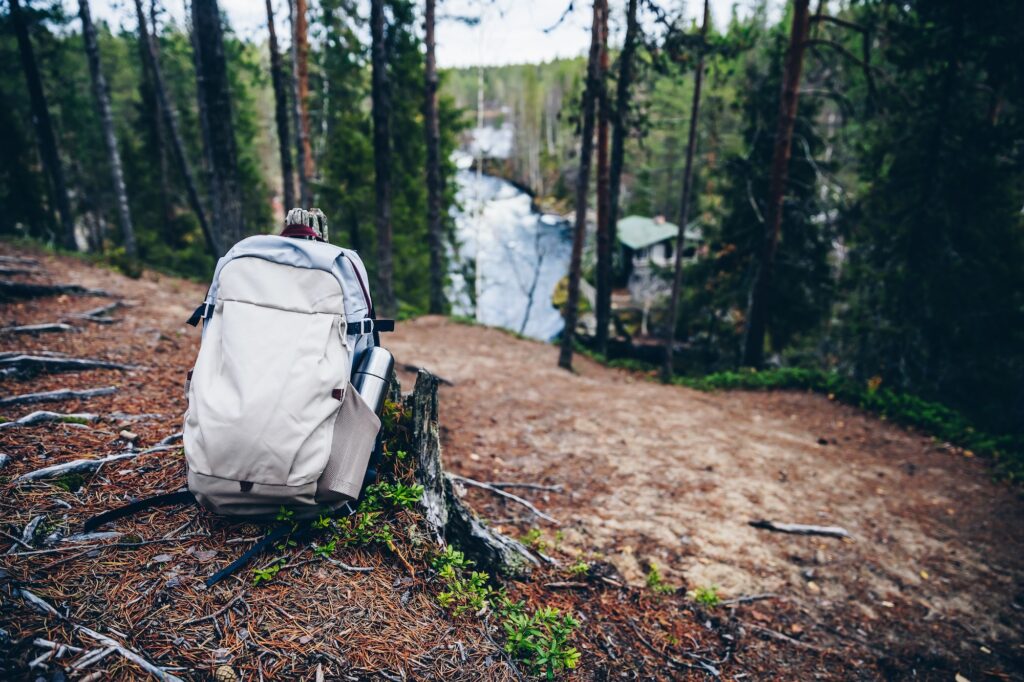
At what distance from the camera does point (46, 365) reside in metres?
4.67

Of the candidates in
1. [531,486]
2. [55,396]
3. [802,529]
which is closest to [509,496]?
[531,486]

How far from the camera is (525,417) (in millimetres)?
8375

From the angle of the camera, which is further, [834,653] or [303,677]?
[834,653]

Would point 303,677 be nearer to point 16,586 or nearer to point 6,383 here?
point 16,586

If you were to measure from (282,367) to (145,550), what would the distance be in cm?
120

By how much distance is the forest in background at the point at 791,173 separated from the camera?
11.2 m

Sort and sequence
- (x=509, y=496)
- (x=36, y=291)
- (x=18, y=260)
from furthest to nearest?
(x=18, y=260) → (x=36, y=291) → (x=509, y=496)

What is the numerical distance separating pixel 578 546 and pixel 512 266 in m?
30.7

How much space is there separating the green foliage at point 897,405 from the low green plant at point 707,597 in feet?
22.7

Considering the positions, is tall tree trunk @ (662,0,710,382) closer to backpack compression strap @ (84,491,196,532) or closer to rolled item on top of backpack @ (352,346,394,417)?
rolled item on top of backpack @ (352,346,394,417)

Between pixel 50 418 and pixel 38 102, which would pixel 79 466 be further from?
pixel 38 102

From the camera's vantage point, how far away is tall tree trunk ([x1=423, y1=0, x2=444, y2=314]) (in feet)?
44.9

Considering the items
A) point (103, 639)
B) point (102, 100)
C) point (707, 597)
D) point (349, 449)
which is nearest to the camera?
point (103, 639)

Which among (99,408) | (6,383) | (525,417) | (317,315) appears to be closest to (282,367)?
(317,315)
